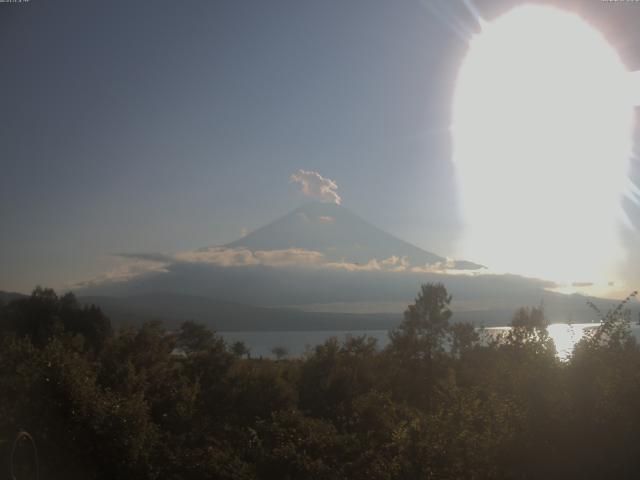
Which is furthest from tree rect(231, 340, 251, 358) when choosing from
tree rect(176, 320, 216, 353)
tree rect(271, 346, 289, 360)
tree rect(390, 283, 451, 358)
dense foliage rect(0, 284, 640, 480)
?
dense foliage rect(0, 284, 640, 480)

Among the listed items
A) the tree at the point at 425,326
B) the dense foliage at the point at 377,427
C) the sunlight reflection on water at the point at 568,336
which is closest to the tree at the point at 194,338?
the tree at the point at 425,326

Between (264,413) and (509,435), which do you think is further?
(264,413)

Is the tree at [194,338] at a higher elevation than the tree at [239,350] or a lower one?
higher

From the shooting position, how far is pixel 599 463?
8.89 m

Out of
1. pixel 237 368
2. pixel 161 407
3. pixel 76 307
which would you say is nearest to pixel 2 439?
pixel 161 407

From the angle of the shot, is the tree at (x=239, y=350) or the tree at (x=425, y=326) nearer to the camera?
the tree at (x=425, y=326)

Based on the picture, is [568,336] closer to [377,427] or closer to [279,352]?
[377,427]

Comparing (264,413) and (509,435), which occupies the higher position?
(509,435)

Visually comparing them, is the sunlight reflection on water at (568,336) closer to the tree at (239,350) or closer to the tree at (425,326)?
the tree at (425,326)

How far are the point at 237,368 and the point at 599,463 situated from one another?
1645 cm

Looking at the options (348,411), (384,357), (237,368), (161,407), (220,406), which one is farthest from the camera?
(384,357)

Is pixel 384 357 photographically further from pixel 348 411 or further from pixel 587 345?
pixel 587 345

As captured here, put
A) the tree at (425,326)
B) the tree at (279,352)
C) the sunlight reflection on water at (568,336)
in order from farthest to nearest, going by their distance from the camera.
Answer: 1. the tree at (279,352)
2. the tree at (425,326)
3. the sunlight reflection on water at (568,336)

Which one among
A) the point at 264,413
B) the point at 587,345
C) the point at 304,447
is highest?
the point at 587,345
